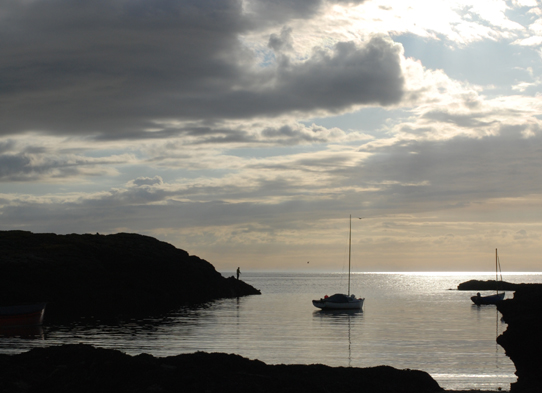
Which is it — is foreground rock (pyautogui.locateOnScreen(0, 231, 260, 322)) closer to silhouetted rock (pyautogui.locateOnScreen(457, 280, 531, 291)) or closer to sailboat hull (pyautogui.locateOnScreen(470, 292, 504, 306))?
sailboat hull (pyautogui.locateOnScreen(470, 292, 504, 306))

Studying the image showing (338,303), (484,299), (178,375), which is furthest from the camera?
(484,299)

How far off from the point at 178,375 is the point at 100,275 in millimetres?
64085

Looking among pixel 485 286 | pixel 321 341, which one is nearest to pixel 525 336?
pixel 321 341

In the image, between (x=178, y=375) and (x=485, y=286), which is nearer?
(x=178, y=375)

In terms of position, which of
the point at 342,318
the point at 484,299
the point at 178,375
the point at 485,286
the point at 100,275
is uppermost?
the point at 100,275

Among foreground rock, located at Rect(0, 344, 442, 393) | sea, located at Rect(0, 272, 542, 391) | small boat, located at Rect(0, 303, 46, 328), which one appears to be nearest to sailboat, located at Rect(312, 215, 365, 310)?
sea, located at Rect(0, 272, 542, 391)

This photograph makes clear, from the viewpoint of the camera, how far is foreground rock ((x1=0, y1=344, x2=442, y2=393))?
52.4ft

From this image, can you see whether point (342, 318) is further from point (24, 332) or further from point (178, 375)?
point (178, 375)

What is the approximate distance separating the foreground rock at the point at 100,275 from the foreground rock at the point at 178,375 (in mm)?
43699

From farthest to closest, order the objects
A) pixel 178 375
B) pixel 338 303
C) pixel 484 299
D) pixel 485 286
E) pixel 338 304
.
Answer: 1. pixel 485 286
2. pixel 484 299
3. pixel 338 303
4. pixel 338 304
5. pixel 178 375

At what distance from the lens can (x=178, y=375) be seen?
16703 millimetres

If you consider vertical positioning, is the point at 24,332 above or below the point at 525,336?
below

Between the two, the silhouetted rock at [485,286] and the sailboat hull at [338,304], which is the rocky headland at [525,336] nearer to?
the sailboat hull at [338,304]

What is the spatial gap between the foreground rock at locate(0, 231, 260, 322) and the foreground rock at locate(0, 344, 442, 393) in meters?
43.7
